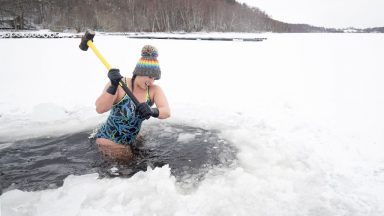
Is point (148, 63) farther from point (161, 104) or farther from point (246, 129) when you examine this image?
point (246, 129)

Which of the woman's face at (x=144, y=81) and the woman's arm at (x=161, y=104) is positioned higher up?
the woman's face at (x=144, y=81)

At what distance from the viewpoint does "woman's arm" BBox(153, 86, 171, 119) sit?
3.47 meters

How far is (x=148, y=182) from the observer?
281 cm

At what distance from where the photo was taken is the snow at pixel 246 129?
257cm

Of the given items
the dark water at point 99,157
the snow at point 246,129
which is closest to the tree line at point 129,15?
the snow at point 246,129

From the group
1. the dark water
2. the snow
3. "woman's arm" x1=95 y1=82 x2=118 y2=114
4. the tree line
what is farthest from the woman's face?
the tree line

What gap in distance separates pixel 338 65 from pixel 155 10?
5086cm

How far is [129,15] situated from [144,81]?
59.0 metres

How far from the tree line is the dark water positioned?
50959 millimetres

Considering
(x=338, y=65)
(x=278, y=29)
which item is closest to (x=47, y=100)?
(x=338, y=65)

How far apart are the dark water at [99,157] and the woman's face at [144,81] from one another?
2.85 feet

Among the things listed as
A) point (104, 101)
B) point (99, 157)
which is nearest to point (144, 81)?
point (104, 101)

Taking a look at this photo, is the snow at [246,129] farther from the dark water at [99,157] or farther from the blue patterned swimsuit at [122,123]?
the blue patterned swimsuit at [122,123]

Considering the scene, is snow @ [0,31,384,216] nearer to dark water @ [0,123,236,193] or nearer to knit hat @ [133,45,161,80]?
dark water @ [0,123,236,193]
